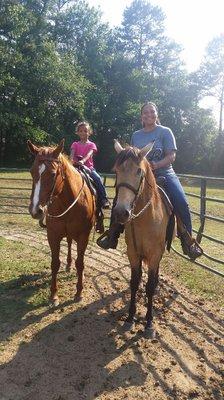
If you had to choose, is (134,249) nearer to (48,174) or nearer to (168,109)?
(48,174)

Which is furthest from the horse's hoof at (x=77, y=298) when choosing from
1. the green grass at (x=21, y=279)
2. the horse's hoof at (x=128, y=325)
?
the horse's hoof at (x=128, y=325)

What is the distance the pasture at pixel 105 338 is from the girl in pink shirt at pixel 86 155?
1.34 meters

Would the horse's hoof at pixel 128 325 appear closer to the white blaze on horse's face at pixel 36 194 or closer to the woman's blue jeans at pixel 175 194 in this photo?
the woman's blue jeans at pixel 175 194

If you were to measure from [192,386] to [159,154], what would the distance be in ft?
9.07

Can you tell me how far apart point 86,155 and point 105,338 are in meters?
3.35

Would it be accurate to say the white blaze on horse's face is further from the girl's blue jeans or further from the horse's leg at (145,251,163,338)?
the girl's blue jeans

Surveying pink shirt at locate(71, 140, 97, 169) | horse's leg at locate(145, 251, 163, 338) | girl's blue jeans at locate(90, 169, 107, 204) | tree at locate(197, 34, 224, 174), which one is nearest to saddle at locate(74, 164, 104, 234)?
girl's blue jeans at locate(90, 169, 107, 204)

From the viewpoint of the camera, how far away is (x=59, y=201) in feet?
17.1

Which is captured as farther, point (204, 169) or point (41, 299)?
point (204, 169)

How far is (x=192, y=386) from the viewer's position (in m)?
3.71

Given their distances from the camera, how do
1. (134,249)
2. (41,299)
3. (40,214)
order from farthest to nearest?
(41,299), (134,249), (40,214)

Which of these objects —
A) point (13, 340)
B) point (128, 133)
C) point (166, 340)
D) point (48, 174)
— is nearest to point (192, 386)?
point (166, 340)

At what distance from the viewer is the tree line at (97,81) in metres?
27.0

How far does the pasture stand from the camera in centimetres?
365
